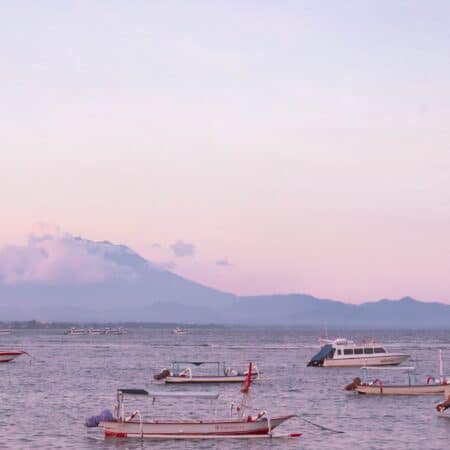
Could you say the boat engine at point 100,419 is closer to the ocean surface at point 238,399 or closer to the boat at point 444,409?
the ocean surface at point 238,399

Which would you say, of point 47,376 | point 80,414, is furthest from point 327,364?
point 80,414

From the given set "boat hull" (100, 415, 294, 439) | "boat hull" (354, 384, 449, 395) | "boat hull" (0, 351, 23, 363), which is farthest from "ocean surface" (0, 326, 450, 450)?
"boat hull" (0, 351, 23, 363)

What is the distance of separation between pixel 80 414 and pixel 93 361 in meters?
71.9

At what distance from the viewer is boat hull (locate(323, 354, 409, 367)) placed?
393ft

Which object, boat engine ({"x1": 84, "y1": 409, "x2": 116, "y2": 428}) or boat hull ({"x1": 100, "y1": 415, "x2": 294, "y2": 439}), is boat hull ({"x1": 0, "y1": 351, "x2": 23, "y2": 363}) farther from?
boat hull ({"x1": 100, "y1": 415, "x2": 294, "y2": 439})

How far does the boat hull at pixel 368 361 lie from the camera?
119875 millimetres

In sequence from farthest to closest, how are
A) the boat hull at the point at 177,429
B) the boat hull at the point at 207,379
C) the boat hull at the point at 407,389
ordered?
the boat hull at the point at 207,379, the boat hull at the point at 407,389, the boat hull at the point at 177,429

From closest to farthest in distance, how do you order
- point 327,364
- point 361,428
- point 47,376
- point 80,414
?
point 361,428, point 80,414, point 47,376, point 327,364

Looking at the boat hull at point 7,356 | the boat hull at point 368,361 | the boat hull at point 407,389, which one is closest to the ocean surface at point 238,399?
the boat hull at point 407,389

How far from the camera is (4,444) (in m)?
54.6

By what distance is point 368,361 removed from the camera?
12175 cm

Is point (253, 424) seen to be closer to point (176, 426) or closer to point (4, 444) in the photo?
point (176, 426)

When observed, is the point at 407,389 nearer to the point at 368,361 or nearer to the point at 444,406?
the point at 444,406

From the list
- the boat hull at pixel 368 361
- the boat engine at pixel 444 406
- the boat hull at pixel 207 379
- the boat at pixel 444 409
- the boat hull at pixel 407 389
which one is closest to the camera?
the boat engine at pixel 444 406
